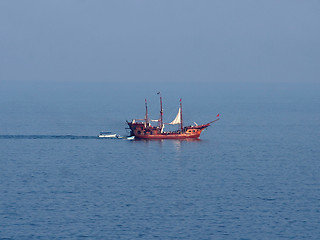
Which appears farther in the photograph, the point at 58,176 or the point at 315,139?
the point at 315,139

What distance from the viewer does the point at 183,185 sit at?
391 feet

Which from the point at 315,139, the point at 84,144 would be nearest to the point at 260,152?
the point at 315,139

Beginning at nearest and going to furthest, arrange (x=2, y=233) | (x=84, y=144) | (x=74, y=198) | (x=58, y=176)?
(x=2, y=233) < (x=74, y=198) < (x=58, y=176) < (x=84, y=144)

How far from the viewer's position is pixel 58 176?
127m

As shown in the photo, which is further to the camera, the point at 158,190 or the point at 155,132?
the point at 155,132

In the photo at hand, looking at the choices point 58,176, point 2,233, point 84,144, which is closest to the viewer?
point 2,233

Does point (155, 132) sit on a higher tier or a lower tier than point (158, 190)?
higher

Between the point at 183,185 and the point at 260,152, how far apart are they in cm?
4602

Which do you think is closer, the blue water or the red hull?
the blue water

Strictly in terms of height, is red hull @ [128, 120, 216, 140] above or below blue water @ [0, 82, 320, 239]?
above

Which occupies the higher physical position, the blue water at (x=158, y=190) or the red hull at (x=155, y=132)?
the red hull at (x=155, y=132)

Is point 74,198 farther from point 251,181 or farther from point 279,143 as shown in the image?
point 279,143

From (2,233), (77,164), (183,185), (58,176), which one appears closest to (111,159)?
(77,164)

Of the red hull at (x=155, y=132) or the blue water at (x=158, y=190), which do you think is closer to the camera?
the blue water at (x=158, y=190)
